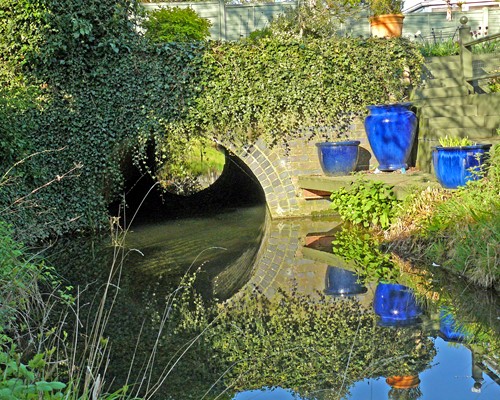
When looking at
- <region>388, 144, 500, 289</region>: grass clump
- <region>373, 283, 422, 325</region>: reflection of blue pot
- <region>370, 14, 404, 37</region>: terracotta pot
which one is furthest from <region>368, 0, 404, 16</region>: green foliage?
<region>373, 283, 422, 325</region>: reflection of blue pot

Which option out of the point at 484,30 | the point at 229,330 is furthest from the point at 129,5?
the point at 484,30

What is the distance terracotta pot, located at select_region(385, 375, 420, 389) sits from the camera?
427 centimetres

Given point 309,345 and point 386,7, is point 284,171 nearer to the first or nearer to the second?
point 386,7

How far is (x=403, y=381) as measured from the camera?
434 cm

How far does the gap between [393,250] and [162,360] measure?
4108mm

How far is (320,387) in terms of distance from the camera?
4246 millimetres

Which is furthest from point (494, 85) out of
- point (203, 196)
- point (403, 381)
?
point (403, 381)

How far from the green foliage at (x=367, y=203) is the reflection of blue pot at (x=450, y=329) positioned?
375 cm

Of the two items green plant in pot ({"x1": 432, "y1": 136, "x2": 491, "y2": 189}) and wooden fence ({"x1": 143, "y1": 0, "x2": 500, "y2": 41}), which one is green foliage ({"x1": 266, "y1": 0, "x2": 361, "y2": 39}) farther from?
green plant in pot ({"x1": 432, "y1": 136, "x2": 491, "y2": 189})

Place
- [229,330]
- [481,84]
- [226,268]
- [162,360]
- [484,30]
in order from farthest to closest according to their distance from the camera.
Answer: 1. [484,30]
2. [481,84]
3. [226,268]
4. [229,330]
5. [162,360]

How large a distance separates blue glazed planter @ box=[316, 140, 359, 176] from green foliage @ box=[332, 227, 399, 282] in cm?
140

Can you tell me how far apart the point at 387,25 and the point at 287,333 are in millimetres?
8377

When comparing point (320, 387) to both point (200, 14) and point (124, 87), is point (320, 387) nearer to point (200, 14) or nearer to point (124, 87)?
point (124, 87)

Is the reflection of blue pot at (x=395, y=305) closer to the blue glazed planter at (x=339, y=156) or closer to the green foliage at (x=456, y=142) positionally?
the green foliage at (x=456, y=142)
